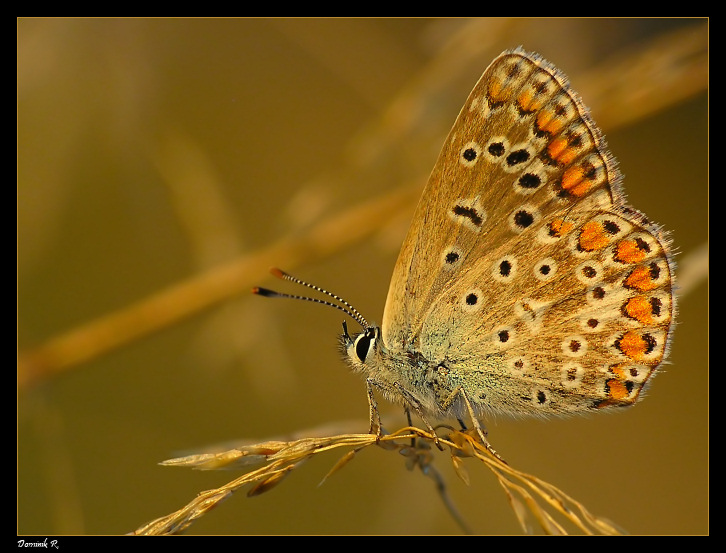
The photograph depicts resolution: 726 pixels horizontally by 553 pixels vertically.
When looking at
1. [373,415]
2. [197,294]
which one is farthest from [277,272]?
[373,415]

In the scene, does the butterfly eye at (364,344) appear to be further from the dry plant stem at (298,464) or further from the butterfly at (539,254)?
the dry plant stem at (298,464)

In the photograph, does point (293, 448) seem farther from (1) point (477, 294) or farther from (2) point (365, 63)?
(2) point (365, 63)

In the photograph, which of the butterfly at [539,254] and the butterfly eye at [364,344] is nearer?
the butterfly at [539,254]

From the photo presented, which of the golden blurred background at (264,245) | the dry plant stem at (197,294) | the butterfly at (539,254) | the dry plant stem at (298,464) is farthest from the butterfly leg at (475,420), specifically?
the dry plant stem at (197,294)

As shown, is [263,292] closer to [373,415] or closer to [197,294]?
[197,294]

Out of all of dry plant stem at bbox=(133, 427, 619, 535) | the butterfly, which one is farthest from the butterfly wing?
dry plant stem at bbox=(133, 427, 619, 535)

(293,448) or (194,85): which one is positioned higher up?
(194,85)
